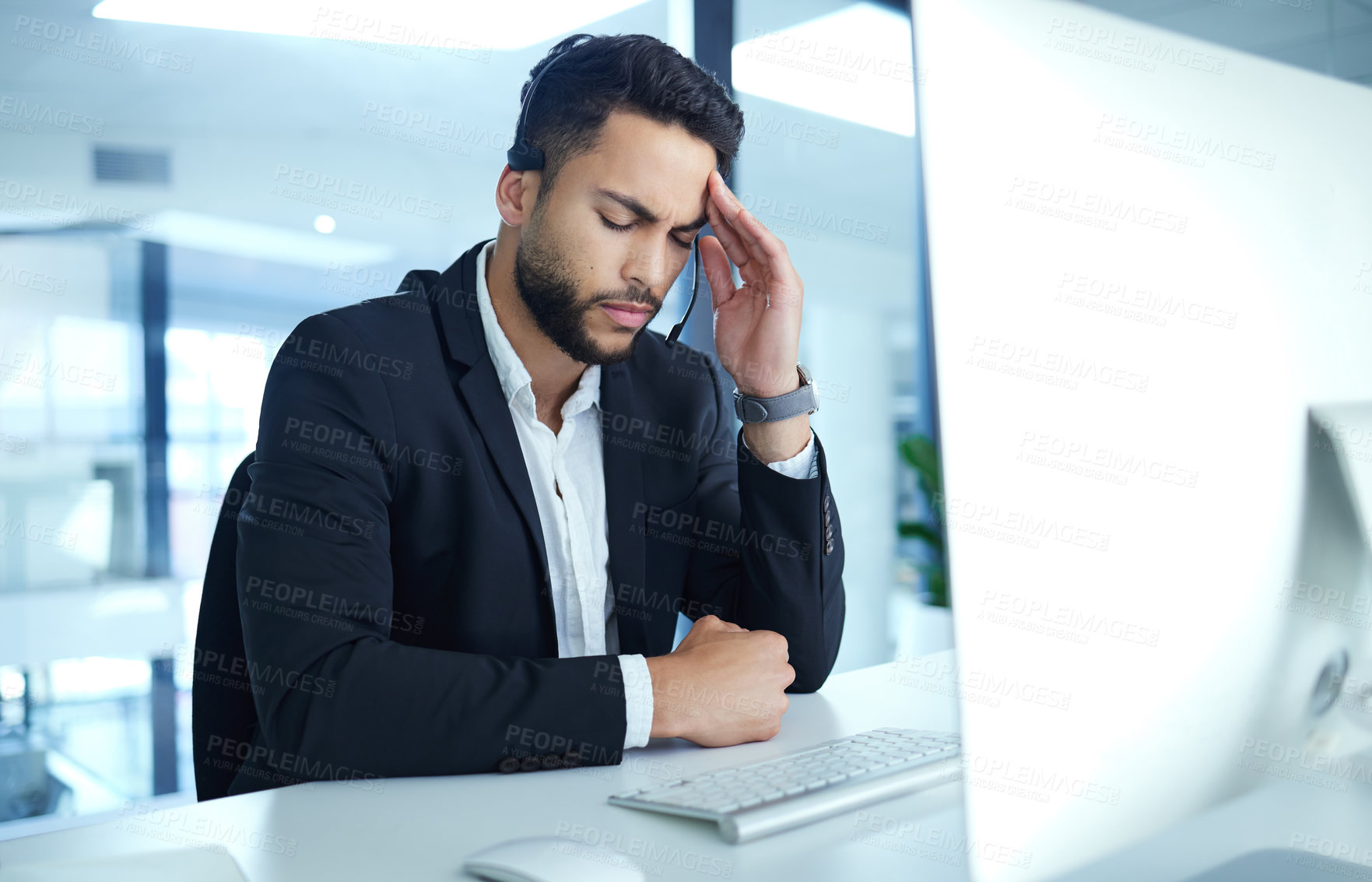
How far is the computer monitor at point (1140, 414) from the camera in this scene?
0.35 meters

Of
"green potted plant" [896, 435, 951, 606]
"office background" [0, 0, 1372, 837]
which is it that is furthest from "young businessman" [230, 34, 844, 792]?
"green potted plant" [896, 435, 951, 606]

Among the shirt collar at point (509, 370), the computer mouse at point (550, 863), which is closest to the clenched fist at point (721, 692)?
the computer mouse at point (550, 863)

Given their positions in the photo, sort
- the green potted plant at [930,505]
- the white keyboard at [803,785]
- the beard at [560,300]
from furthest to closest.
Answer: the green potted plant at [930,505] < the beard at [560,300] < the white keyboard at [803,785]

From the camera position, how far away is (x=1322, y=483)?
0.34m

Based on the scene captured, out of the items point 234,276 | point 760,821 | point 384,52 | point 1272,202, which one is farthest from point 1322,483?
point 384,52

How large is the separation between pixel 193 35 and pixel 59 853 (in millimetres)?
2515

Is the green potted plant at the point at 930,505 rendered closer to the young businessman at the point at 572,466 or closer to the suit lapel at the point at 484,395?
the young businessman at the point at 572,466

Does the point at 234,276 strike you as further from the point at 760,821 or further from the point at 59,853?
the point at 760,821

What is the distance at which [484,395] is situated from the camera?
1.27 meters

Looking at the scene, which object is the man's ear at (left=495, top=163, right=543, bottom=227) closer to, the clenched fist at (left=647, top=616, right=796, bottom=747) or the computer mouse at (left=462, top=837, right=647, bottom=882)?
the clenched fist at (left=647, top=616, right=796, bottom=747)

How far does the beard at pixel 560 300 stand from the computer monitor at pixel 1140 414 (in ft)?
3.28

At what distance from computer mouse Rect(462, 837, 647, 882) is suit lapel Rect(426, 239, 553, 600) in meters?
0.62

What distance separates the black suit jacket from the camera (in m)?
0.89

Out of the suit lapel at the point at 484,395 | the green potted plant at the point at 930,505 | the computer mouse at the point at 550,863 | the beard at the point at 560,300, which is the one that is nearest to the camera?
the computer mouse at the point at 550,863
